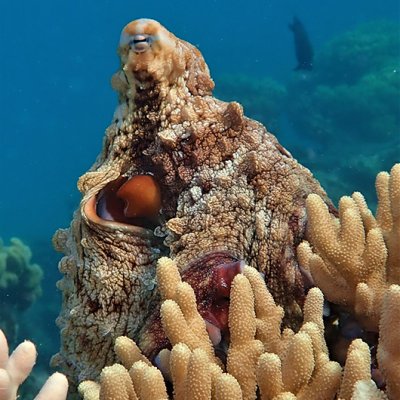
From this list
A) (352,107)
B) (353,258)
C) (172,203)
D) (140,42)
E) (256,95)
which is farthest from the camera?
(256,95)

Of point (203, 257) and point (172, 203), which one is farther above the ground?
point (172, 203)

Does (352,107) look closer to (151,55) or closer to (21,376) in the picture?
(151,55)

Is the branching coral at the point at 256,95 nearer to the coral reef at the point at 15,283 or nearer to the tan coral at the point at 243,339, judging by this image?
the coral reef at the point at 15,283

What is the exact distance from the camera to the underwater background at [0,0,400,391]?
15.5m

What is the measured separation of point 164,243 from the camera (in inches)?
107

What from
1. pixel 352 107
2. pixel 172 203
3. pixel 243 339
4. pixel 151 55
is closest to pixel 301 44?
pixel 352 107

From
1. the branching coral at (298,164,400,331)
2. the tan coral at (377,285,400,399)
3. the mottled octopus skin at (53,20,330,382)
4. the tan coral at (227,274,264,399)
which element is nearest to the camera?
the tan coral at (377,285,400,399)

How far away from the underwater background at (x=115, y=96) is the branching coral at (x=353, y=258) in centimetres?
850

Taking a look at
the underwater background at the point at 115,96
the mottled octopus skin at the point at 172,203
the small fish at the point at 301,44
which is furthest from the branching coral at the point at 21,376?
the small fish at the point at 301,44

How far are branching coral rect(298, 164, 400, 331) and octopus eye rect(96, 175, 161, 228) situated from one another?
2.74 ft

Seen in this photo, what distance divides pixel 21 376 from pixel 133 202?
1049 mm

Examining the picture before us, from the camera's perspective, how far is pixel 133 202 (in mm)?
2826

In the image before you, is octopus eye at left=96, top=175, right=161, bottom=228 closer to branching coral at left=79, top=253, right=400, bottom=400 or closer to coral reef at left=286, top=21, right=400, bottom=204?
branching coral at left=79, top=253, right=400, bottom=400

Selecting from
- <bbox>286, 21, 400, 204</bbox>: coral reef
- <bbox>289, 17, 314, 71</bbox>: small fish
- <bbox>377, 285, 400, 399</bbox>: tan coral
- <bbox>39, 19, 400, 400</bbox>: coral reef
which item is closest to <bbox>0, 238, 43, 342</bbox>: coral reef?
<bbox>286, 21, 400, 204</bbox>: coral reef
